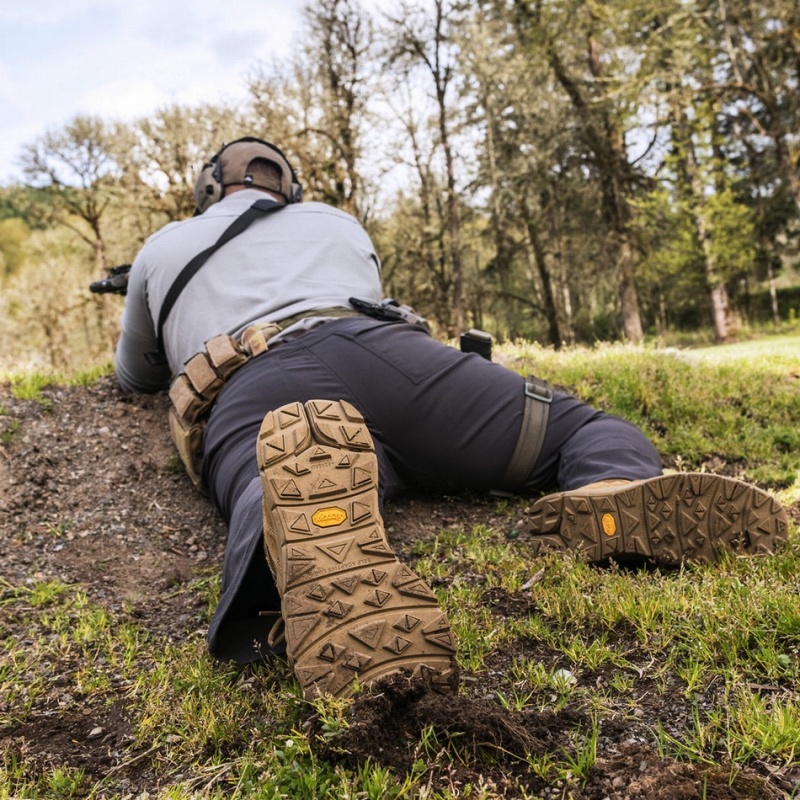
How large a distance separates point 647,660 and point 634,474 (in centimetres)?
93

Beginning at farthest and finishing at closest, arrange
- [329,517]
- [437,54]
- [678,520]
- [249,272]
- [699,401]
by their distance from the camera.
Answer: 1. [437,54]
2. [699,401]
3. [249,272]
4. [678,520]
5. [329,517]

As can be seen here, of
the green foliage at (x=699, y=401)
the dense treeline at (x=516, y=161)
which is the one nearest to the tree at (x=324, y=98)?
the dense treeline at (x=516, y=161)

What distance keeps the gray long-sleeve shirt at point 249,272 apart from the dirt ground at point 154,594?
734mm

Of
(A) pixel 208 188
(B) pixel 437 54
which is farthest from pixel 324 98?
(A) pixel 208 188

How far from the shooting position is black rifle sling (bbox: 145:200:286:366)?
3.27 metres

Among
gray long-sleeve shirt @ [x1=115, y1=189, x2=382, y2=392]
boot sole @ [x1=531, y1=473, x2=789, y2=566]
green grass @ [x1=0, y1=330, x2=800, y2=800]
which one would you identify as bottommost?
green grass @ [x1=0, y1=330, x2=800, y2=800]

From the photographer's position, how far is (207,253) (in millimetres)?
3273

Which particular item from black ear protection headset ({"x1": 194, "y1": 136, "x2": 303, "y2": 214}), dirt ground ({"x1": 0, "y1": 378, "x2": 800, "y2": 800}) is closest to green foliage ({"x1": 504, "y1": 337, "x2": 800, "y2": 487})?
dirt ground ({"x1": 0, "y1": 378, "x2": 800, "y2": 800})

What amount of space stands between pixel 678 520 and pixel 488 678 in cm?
99

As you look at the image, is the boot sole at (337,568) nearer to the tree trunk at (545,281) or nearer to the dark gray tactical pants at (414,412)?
the dark gray tactical pants at (414,412)

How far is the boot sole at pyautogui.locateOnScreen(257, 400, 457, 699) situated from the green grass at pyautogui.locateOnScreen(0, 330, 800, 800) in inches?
5.2

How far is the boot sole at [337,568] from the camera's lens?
1.53 m

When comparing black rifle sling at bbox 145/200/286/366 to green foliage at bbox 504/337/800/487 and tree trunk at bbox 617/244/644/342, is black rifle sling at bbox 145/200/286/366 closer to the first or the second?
green foliage at bbox 504/337/800/487

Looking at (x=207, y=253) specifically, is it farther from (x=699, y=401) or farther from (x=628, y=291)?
(x=628, y=291)
